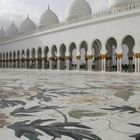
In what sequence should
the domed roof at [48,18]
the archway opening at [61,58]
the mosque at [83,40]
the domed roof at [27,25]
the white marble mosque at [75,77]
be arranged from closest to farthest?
the white marble mosque at [75,77], the mosque at [83,40], the archway opening at [61,58], the domed roof at [48,18], the domed roof at [27,25]

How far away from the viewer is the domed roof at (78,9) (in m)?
19.9

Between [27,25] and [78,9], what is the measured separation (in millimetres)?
8914

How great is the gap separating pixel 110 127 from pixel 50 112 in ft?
1.81

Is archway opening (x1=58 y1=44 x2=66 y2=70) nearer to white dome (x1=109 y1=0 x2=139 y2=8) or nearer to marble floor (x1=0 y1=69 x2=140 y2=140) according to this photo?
white dome (x1=109 y1=0 x2=139 y2=8)

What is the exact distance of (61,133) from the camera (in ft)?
4.70

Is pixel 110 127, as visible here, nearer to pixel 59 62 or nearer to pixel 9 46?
pixel 59 62

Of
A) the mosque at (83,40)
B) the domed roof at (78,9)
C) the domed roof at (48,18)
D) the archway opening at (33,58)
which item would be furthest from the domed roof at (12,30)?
the domed roof at (78,9)

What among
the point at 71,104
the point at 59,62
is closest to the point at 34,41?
the point at 59,62

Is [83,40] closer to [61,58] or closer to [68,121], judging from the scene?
[61,58]

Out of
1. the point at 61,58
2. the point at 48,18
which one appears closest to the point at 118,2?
the point at 61,58

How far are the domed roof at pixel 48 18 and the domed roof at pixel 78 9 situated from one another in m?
3.52

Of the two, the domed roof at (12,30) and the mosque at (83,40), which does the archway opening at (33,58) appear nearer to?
the mosque at (83,40)

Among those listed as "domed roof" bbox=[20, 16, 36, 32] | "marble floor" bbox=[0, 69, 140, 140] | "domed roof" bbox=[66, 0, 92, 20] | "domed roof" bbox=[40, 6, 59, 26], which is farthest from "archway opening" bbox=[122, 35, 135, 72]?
"marble floor" bbox=[0, 69, 140, 140]

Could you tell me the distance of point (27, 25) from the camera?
27.4 metres
